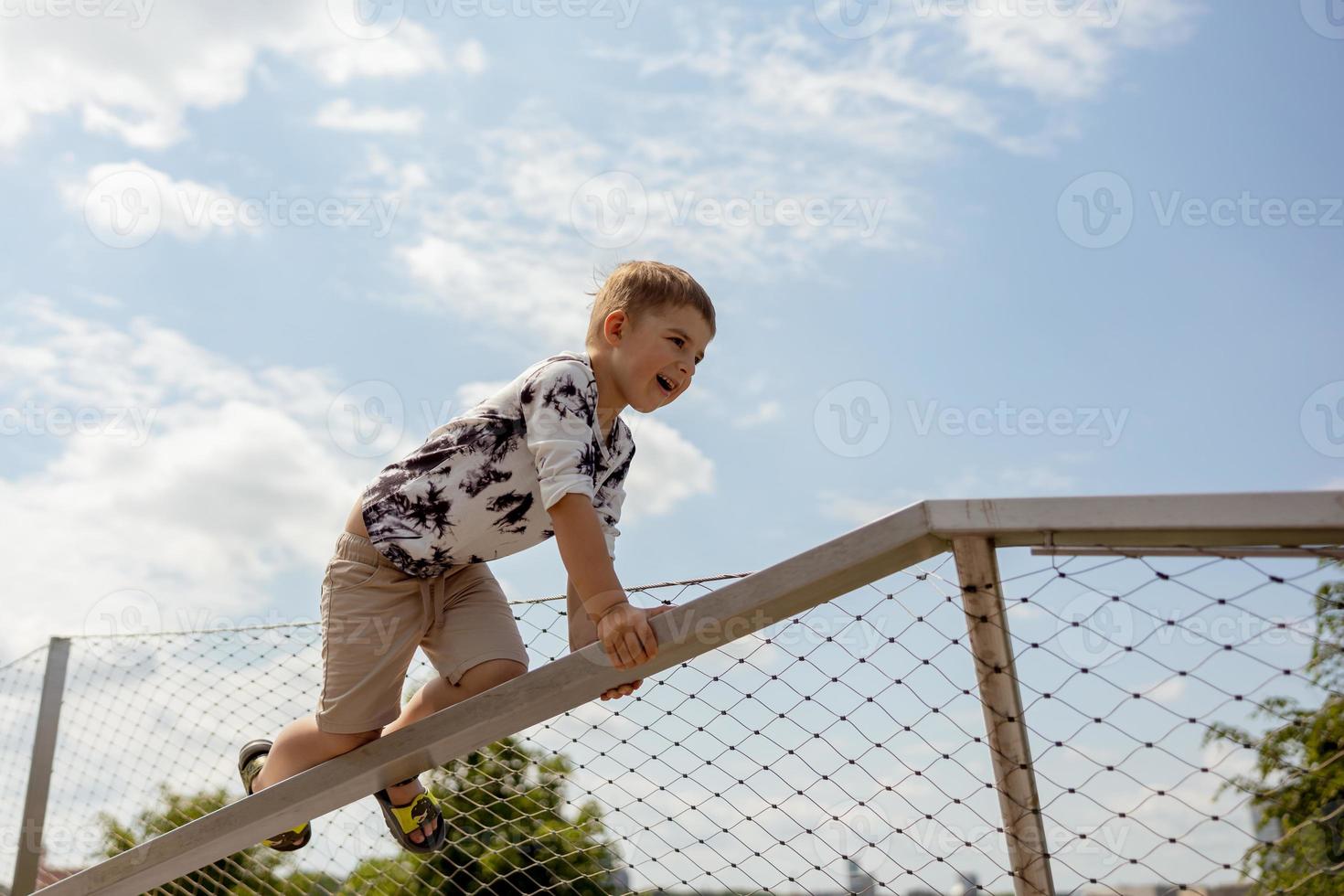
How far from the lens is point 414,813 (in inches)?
88.6

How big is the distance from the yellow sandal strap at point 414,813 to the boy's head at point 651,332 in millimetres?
933

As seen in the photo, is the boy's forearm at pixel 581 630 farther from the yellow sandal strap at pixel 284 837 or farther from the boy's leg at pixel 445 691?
the yellow sandal strap at pixel 284 837

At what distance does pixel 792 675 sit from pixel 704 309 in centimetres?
86

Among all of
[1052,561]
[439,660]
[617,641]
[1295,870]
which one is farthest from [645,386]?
[1295,870]

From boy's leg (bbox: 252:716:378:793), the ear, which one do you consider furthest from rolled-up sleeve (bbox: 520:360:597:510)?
boy's leg (bbox: 252:716:378:793)

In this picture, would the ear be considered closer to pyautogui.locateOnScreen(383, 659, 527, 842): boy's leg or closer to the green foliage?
pyautogui.locateOnScreen(383, 659, 527, 842): boy's leg

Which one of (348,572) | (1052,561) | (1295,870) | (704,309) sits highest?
(704,309)

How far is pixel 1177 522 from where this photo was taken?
138 centimetres

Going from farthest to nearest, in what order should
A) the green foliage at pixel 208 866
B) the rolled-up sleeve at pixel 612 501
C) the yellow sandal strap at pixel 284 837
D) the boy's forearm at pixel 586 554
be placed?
the green foliage at pixel 208 866 → the yellow sandal strap at pixel 284 837 → the rolled-up sleeve at pixel 612 501 → the boy's forearm at pixel 586 554

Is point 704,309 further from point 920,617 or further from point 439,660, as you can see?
point 439,660

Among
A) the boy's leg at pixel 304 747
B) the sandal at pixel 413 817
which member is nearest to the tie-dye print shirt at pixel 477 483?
the boy's leg at pixel 304 747

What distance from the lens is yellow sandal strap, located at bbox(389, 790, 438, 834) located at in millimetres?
2234

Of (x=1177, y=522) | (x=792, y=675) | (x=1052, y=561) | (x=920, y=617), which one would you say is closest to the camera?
(x=1177, y=522)

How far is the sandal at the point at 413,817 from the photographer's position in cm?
223
